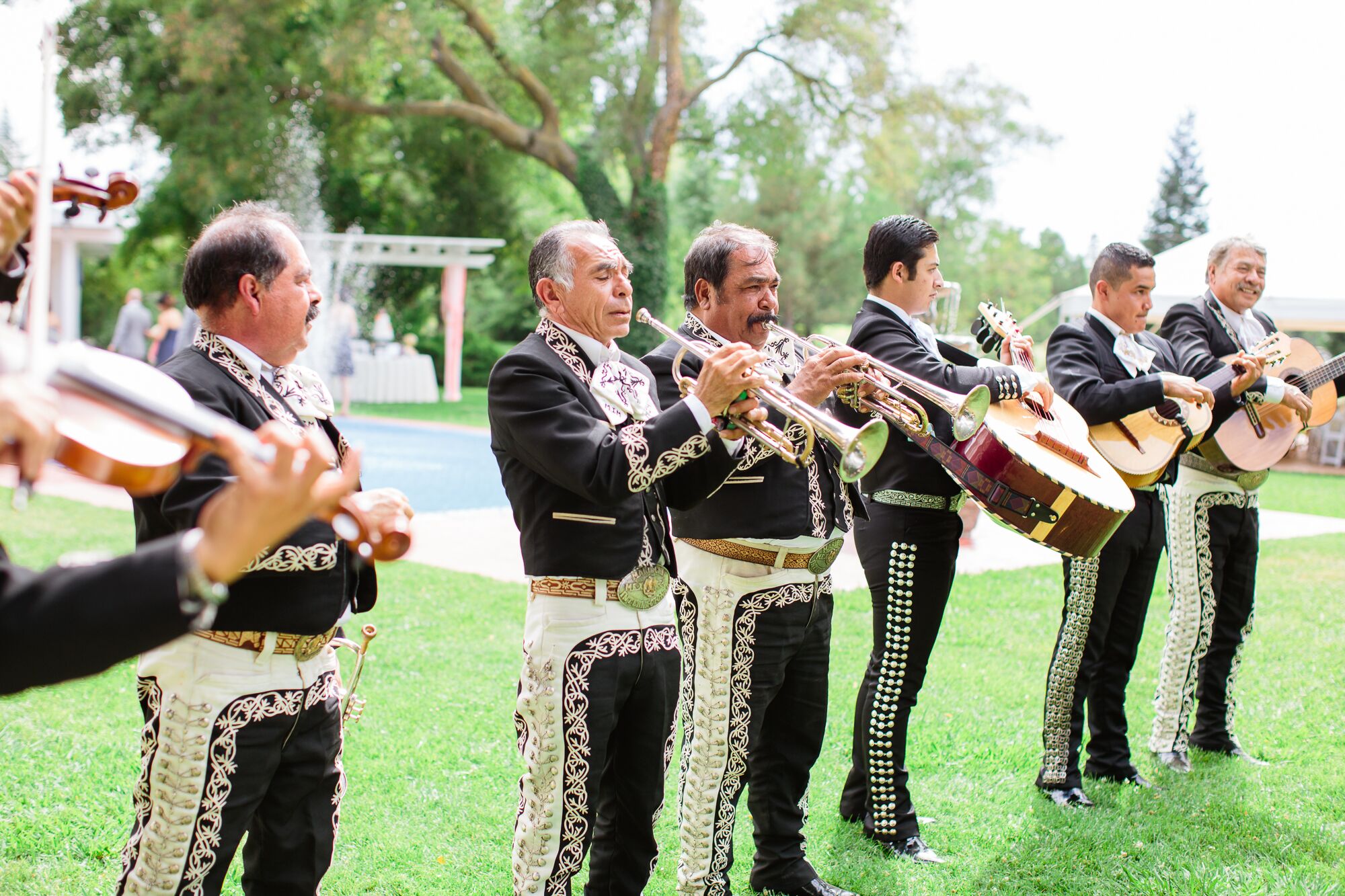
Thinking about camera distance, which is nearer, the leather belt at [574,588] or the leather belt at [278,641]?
the leather belt at [278,641]

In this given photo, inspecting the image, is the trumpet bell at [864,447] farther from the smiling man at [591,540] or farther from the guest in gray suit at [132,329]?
the guest in gray suit at [132,329]

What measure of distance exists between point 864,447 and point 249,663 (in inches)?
64.1

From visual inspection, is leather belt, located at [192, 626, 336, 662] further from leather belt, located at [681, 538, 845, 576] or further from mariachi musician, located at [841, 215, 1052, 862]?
mariachi musician, located at [841, 215, 1052, 862]

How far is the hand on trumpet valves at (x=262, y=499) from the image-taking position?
1311 mm

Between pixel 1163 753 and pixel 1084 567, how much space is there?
1203 millimetres

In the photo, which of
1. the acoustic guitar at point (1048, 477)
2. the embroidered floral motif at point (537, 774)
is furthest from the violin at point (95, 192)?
the acoustic guitar at point (1048, 477)

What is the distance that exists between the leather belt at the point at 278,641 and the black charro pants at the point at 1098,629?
327 centimetres

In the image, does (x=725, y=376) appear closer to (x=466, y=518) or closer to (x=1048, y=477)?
(x=1048, y=477)

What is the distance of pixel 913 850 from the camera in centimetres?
400

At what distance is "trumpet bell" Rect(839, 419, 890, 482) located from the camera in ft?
9.37

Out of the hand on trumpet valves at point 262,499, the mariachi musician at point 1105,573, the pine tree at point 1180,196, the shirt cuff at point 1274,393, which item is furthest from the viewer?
the pine tree at point 1180,196

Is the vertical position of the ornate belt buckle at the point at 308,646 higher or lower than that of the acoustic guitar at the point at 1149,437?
lower

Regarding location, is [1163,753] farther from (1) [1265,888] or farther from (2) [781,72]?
(2) [781,72]

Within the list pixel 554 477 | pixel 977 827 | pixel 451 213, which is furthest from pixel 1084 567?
pixel 451 213
